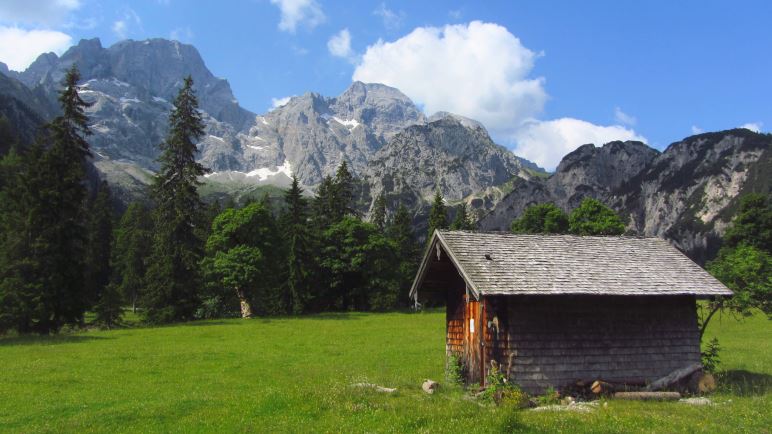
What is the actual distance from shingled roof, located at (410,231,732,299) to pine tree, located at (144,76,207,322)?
35.4m

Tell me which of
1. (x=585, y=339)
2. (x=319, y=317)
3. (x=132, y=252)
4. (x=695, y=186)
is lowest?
(x=319, y=317)

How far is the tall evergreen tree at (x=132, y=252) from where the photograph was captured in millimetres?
75750

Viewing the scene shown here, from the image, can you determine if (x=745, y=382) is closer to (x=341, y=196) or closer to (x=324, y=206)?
(x=324, y=206)

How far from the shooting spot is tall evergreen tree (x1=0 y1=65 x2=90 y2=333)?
128ft

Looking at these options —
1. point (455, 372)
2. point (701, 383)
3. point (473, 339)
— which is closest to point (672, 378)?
point (701, 383)

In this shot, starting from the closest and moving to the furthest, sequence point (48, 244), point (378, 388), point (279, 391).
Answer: point (279, 391)
point (378, 388)
point (48, 244)

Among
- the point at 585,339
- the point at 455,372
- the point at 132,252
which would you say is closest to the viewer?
the point at 585,339

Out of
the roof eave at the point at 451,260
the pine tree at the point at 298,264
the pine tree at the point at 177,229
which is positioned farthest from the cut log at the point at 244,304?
the roof eave at the point at 451,260

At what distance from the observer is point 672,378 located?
61.8 ft

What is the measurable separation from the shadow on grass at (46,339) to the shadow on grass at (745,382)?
3663cm

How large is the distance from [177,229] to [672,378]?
4456cm

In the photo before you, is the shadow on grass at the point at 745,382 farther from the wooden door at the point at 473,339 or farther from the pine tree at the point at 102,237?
the pine tree at the point at 102,237

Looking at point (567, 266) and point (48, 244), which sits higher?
point (48, 244)

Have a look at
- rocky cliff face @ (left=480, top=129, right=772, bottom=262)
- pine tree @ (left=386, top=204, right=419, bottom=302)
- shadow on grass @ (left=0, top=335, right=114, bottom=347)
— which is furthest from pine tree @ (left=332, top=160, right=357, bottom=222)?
rocky cliff face @ (left=480, top=129, right=772, bottom=262)
